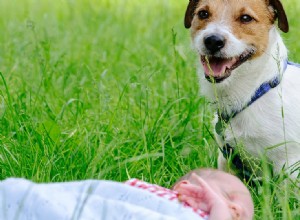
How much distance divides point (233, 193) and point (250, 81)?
105 centimetres

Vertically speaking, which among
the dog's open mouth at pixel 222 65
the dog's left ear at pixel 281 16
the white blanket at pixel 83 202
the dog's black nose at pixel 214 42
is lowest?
the white blanket at pixel 83 202

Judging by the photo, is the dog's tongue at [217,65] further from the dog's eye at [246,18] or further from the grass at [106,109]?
the grass at [106,109]

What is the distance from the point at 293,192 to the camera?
358cm

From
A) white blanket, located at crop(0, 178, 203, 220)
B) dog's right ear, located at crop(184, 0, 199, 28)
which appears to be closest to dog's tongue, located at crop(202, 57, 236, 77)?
dog's right ear, located at crop(184, 0, 199, 28)

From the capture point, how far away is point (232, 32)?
407cm

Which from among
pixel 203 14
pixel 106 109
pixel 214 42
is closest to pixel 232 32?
pixel 214 42

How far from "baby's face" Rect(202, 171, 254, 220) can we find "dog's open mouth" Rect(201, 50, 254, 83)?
81cm

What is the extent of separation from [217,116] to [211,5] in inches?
24.6

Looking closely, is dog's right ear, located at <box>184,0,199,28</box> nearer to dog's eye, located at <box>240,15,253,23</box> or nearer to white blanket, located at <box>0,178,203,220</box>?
dog's eye, located at <box>240,15,253,23</box>

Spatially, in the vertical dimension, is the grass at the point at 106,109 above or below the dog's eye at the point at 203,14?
below

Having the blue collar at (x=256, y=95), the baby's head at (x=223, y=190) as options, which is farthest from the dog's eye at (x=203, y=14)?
the baby's head at (x=223, y=190)

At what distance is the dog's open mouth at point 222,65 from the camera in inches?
160

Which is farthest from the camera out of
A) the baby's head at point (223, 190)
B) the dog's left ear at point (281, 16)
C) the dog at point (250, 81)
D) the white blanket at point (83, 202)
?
the dog's left ear at point (281, 16)

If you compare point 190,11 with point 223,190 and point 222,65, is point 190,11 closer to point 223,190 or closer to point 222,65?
point 222,65
